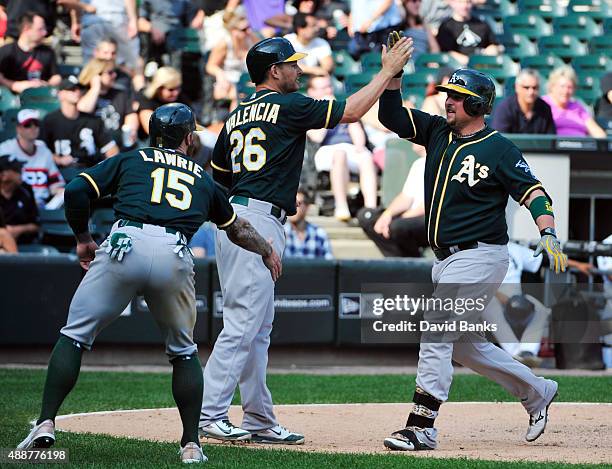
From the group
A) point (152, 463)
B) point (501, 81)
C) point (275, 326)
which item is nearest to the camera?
point (152, 463)

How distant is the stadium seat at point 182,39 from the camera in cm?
1536

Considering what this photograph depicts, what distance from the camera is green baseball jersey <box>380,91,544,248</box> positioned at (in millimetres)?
6215

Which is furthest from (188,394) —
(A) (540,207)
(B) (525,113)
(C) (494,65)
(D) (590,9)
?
(D) (590,9)

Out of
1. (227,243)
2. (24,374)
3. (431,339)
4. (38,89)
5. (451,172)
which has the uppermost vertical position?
(38,89)

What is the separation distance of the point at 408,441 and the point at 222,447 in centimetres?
99

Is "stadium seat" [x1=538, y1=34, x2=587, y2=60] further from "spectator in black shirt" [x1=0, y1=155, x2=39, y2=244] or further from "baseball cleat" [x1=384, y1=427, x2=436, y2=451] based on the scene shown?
"baseball cleat" [x1=384, y1=427, x2=436, y2=451]

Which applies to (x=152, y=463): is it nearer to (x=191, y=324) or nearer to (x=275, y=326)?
(x=191, y=324)

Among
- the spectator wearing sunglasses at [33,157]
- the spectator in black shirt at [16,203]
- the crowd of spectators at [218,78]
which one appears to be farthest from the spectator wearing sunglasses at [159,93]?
the spectator in black shirt at [16,203]

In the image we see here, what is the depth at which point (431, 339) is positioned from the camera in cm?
623

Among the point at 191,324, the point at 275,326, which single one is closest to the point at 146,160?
the point at 191,324

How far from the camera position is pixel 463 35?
16.2 metres

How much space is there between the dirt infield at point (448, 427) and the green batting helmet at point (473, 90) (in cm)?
184

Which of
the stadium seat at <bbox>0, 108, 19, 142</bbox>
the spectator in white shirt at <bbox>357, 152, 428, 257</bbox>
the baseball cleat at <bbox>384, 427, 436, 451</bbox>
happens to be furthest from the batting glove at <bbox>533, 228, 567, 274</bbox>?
the stadium seat at <bbox>0, 108, 19, 142</bbox>

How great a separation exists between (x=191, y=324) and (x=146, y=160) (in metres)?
0.78
